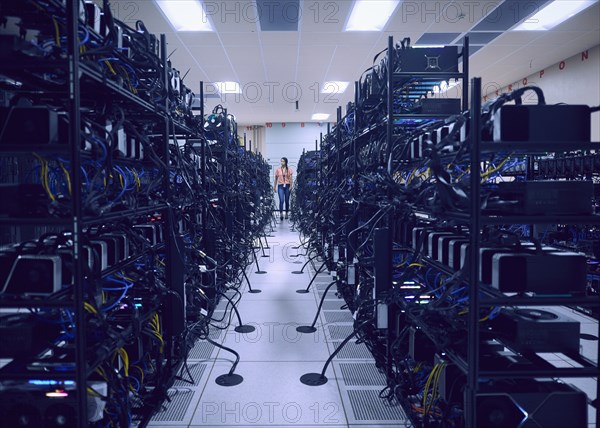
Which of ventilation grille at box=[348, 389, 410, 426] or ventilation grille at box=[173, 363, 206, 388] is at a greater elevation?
ventilation grille at box=[173, 363, 206, 388]

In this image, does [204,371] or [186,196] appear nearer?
[204,371]

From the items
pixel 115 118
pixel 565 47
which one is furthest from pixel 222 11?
pixel 565 47

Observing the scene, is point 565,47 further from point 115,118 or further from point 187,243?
point 115,118

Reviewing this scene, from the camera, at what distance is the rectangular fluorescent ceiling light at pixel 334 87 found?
8.76 m

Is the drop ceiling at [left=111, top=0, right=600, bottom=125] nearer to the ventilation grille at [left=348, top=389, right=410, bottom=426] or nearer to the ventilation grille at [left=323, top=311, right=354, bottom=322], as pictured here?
the ventilation grille at [left=323, top=311, right=354, bottom=322]

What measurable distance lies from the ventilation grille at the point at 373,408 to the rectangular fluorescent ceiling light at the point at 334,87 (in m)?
7.29

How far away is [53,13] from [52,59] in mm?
250

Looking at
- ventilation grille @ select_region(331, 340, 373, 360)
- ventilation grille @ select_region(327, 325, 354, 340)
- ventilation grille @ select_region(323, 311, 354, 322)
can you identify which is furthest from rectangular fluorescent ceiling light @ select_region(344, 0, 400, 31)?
ventilation grille @ select_region(331, 340, 373, 360)

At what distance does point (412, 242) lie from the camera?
2465 millimetres

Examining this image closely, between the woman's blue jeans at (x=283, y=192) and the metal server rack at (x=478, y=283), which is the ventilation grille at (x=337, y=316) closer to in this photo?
the metal server rack at (x=478, y=283)

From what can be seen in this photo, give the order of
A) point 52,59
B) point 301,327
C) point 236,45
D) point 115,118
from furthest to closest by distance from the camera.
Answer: point 236,45 < point 301,327 < point 115,118 < point 52,59

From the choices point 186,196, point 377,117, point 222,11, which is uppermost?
point 222,11

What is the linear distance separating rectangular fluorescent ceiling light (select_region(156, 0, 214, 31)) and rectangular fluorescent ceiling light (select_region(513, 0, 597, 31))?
4161mm

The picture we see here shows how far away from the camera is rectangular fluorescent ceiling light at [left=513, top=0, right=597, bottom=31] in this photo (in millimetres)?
5031
